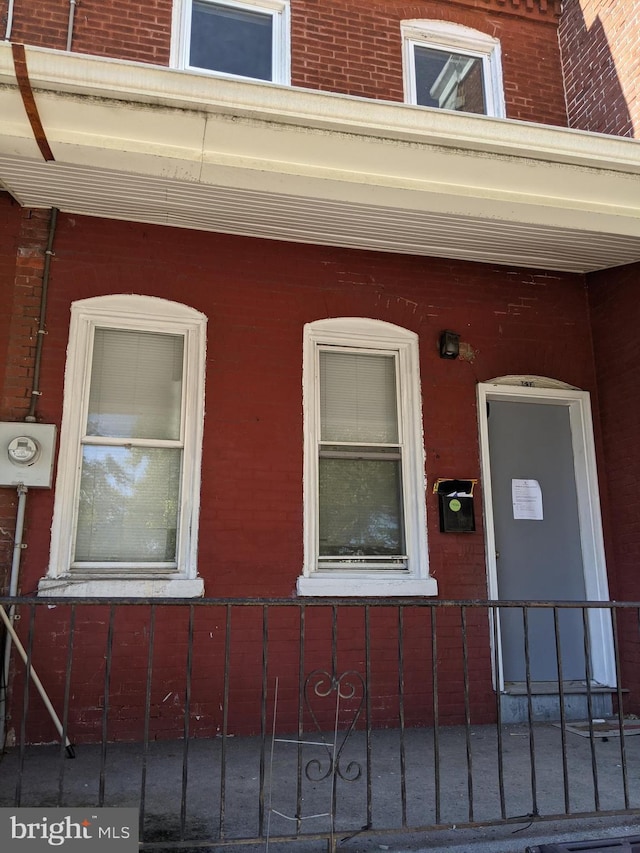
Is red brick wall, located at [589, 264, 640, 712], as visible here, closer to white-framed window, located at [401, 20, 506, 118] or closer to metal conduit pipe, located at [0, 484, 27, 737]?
white-framed window, located at [401, 20, 506, 118]

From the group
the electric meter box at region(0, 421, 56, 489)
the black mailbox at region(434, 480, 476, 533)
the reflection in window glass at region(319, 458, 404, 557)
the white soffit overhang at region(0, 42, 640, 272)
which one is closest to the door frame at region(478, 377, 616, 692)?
the black mailbox at region(434, 480, 476, 533)

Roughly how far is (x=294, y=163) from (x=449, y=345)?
2009 millimetres

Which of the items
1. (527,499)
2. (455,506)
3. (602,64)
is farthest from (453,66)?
(455,506)

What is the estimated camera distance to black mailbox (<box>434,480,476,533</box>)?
17.0ft

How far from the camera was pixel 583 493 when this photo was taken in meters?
5.66

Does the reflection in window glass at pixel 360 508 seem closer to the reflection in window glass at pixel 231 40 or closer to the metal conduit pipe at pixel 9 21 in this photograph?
the reflection in window glass at pixel 231 40

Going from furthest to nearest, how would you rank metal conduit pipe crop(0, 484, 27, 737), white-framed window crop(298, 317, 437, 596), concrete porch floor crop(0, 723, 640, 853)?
1. white-framed window crop(298, 317, 437, 596)
2. metal conduit pipe crop(0, 484, 27, 737)
3. concrete porch floor crop(0, 723, 640, 853)

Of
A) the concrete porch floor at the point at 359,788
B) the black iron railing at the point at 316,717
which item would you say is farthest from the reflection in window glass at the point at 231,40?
the concrete porch floor at the point at 359,788

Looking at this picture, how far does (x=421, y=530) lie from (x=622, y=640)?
6.17 ft

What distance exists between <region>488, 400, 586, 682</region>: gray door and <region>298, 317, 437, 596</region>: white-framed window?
2.55 ft

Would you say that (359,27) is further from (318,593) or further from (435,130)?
(318,593)

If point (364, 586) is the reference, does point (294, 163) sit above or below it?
above

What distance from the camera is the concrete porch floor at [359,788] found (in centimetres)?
291

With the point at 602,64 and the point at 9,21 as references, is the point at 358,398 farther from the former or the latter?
the point at 9,21
